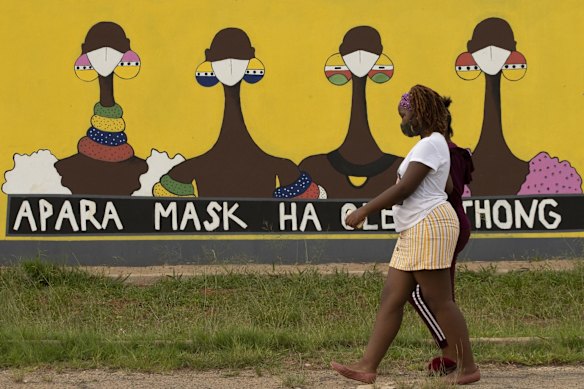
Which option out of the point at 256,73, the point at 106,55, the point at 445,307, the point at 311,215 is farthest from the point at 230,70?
the point at 445,307

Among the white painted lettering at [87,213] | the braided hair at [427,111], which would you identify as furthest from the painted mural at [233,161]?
the braided hair at [427,111]

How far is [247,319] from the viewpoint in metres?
6.95

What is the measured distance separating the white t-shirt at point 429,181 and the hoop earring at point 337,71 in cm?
415

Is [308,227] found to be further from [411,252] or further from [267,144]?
[411,252]

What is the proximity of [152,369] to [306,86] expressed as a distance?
13.4ft

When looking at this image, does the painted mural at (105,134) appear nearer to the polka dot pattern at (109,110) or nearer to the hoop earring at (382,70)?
the polka dot pattern at (109,110)

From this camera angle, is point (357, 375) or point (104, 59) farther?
point (104, 59)

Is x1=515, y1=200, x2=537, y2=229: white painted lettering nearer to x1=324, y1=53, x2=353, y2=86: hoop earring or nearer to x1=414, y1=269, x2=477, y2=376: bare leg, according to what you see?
x1=324, y1=53, x2=353, y2=86: hoop earring

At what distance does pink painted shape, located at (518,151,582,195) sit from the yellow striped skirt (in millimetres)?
4312

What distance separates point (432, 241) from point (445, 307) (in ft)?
1.24

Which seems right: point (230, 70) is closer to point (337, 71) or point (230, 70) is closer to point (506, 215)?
point (337, 71)

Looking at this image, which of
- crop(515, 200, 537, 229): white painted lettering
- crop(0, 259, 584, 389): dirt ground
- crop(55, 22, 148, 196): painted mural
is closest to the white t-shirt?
crop(0, 259, 584, 389): dirt ground

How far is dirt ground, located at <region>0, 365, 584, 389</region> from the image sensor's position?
5164 millimetres

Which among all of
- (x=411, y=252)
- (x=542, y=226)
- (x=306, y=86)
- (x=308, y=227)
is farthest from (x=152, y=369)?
(x=542, y=226)
